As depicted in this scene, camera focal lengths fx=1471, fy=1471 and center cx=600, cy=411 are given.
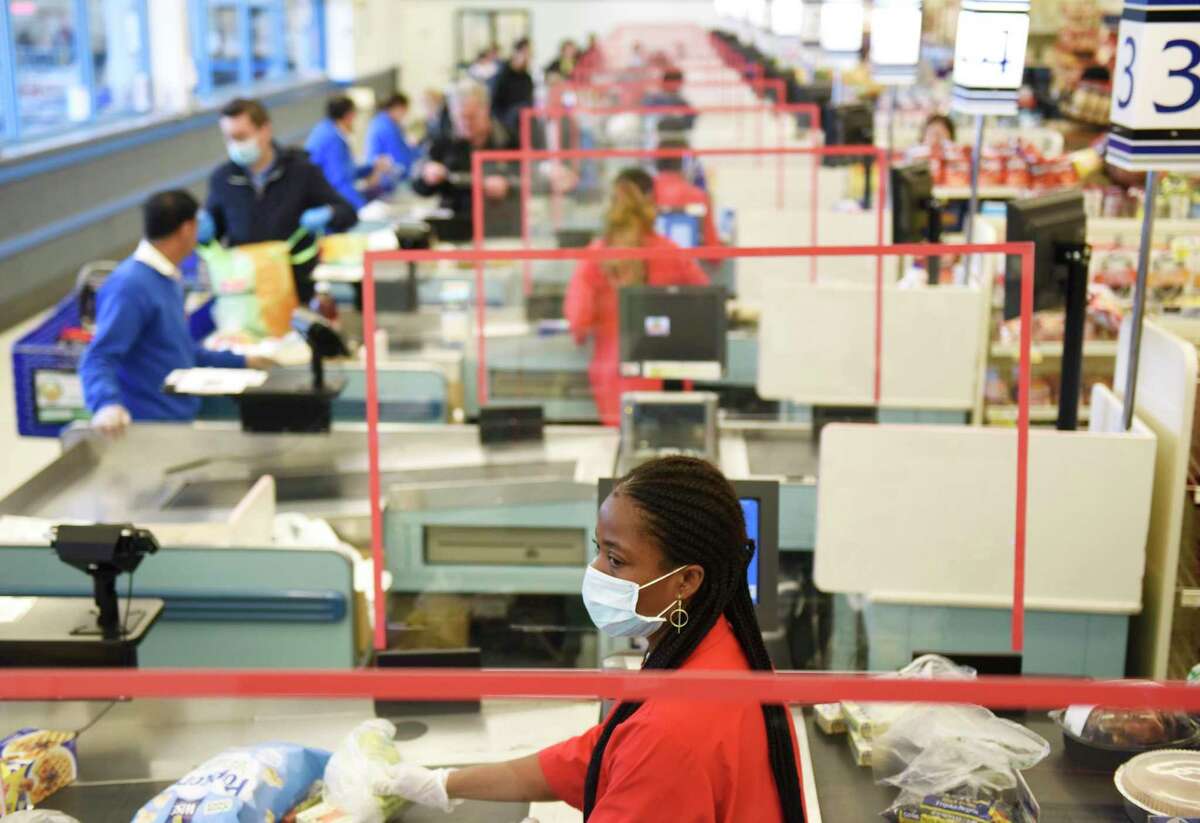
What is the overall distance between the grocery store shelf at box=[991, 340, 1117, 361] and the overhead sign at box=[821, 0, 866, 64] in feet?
8.56

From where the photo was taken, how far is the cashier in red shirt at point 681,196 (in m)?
7.70

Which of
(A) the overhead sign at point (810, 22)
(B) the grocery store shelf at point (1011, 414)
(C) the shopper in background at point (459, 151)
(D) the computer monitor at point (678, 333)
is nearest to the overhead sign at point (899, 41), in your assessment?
(B) the grocery store shelf at point (1011, 414)

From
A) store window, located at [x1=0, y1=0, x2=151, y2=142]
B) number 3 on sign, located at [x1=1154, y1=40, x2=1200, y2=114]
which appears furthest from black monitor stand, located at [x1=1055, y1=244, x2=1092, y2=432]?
store window, located at [x1=0, y1=0, x2=151, y2=142]

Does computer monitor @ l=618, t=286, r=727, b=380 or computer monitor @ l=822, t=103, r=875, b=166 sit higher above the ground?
computer monitor @ l=822, t=103, r=875, b=166

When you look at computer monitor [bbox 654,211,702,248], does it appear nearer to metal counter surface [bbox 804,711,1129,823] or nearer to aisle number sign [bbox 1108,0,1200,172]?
aisle number sign [bbox 1108,0,1200,172]

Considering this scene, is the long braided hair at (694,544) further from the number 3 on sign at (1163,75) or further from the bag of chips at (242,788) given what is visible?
the number 3 on sign at (1163,75)

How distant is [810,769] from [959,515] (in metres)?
1.22

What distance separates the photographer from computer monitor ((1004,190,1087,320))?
389 cm

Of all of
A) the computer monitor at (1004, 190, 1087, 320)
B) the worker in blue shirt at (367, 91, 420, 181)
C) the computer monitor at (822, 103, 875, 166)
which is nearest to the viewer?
the computer monitor at (1004, 190, 1087, 320)

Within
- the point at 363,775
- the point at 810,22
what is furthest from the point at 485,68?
the point at 363,775

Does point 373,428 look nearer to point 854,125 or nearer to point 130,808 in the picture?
point 130,808

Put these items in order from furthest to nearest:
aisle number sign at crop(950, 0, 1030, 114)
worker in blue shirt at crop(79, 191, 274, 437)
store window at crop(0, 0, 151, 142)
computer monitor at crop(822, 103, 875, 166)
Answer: store window at crop(0, 0, 151, 142), computer monitor at crop(822, 103, 875, 166), worker in blue shirt at crop(79, 191, 274, 437), aisle number sign at crop(950, 0, 1030, 114)

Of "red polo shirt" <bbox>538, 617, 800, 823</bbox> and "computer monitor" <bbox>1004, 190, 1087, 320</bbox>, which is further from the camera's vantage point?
"computer monitor" <bbox>1004, 190, 1087, 320</bbox>

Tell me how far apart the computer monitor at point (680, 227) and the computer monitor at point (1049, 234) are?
3440 millimetres
